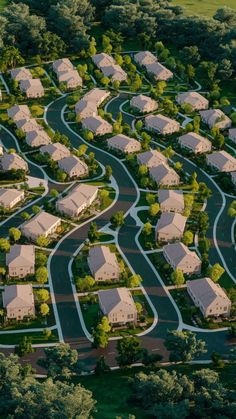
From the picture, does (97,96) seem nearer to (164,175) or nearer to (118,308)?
(164,175)

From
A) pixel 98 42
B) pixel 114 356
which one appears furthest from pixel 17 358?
pixel 98 42

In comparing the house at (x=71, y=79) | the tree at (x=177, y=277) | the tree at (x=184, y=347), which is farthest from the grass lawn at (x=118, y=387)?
the house at (x=71, y=79)

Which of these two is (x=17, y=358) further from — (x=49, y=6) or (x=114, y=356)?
(x=49, y=6)

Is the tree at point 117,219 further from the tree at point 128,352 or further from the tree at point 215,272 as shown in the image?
the tree at point 128,352

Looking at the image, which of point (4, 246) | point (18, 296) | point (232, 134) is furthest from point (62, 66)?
point (18, 296)

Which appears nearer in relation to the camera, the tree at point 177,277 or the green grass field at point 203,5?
the tree at point 177,277

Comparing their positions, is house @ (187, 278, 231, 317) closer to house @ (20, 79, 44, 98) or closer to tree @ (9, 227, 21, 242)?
tree @ (9, 227, 21, 242)
